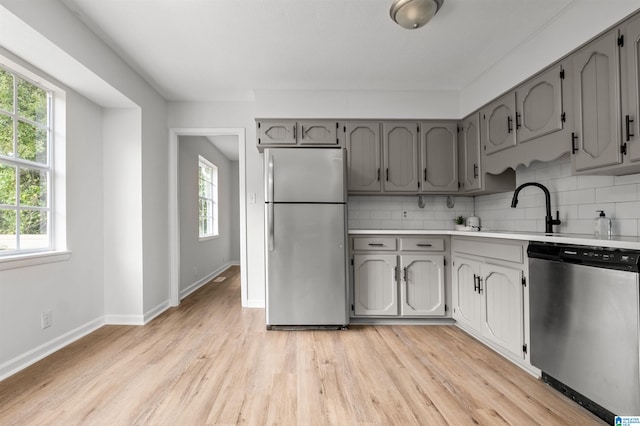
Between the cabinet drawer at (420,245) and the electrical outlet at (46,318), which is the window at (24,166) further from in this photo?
the cabinet drawer at (420,245)

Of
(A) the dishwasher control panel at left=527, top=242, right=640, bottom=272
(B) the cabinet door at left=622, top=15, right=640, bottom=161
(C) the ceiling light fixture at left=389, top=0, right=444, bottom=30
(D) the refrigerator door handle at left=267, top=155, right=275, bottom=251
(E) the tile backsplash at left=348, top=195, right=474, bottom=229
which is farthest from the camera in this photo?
(E) the tile backsplash at left=348, top=195, right=474, bottom=229

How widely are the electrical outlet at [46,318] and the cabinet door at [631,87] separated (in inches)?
153

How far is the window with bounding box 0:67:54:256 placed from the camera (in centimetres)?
210

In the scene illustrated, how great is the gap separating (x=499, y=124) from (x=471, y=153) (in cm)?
47

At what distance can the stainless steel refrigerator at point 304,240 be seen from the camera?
2.82 metres

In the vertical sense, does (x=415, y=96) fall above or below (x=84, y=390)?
above

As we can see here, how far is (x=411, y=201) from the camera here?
11.6ft

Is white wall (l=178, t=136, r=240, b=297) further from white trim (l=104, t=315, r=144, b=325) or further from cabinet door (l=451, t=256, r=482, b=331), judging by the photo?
cabinet door (l=451, t=256, r=482, b=331)

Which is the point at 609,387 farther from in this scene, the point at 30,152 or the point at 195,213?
the point at 195,213

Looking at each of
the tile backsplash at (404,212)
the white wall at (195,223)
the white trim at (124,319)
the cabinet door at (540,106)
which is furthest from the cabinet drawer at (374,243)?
the white wall at (195,223)

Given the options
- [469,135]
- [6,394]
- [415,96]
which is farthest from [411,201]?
[6,394]

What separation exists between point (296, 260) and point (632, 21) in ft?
8.68

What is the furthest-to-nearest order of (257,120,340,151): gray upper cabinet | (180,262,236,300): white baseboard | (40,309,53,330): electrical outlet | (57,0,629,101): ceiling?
(180,262,236,300): white baseboard
(257,120,340,151): gray upper cabinet
(40,309,53,330): electrical outlet
(57,0,629,101): ceiling

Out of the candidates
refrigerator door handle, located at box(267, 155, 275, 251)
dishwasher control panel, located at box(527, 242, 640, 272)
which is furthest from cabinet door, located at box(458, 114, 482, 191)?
refrigerator door handle, located at box(267, 155, 275, 251)
